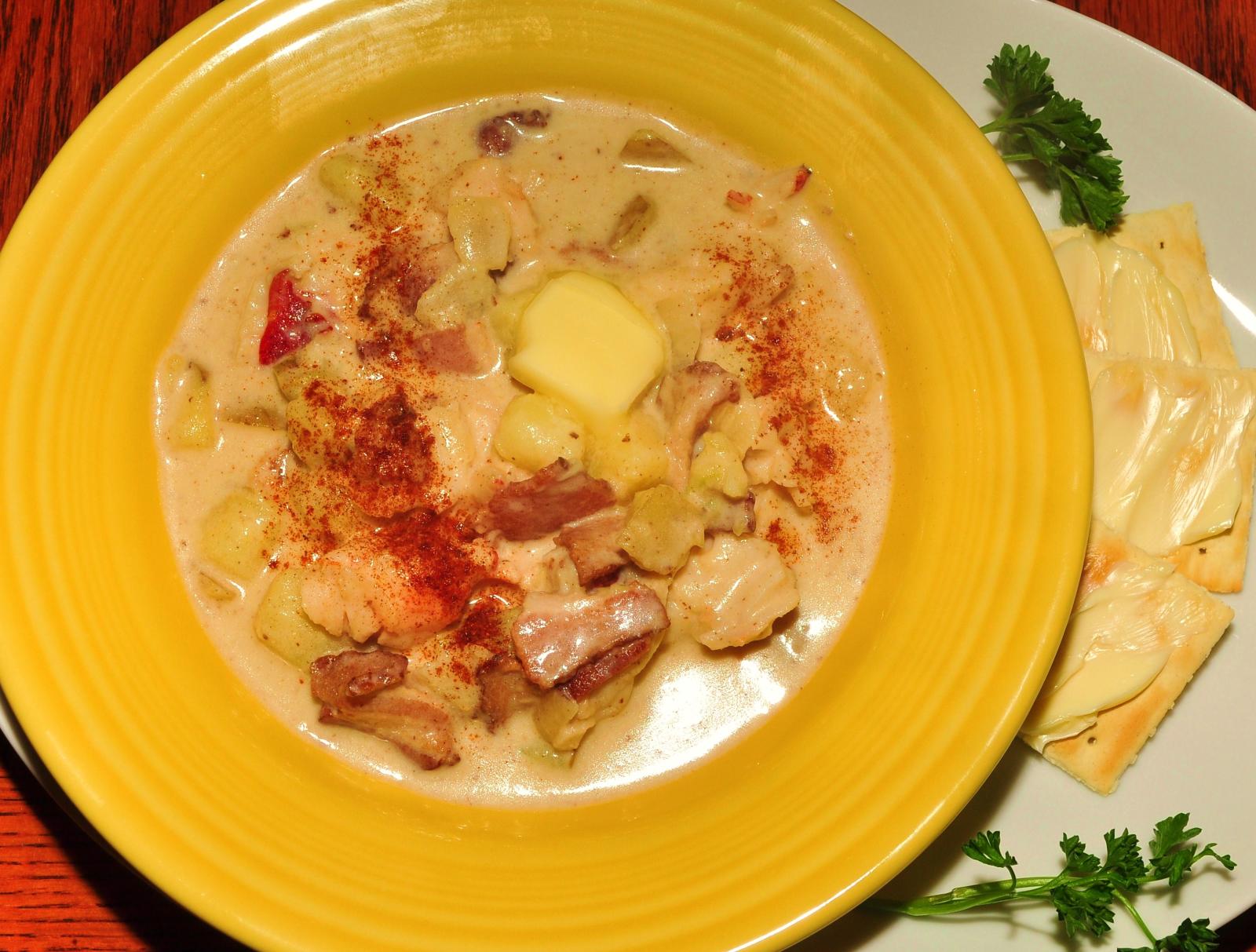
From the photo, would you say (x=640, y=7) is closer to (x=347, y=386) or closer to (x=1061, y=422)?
(x=347, y=386)

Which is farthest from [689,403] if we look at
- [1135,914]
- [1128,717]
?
[1135,914]

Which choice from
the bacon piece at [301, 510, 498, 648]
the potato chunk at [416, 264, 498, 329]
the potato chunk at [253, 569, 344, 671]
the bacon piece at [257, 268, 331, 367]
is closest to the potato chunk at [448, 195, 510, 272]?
the potato chunk at [416, 264, 498, 329]

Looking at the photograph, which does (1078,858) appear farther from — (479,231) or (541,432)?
(479,231)

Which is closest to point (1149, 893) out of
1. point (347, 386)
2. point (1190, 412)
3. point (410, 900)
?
point (1190, 412)

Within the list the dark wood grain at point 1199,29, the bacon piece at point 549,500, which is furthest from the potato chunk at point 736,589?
the dark wood grain at point 1199,29

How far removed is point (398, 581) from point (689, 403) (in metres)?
0.90

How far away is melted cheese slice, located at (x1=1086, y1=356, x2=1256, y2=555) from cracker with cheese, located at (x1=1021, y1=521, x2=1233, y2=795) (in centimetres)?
12

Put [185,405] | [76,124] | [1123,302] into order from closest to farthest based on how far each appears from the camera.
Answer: [185,405], [1123,302], [76,124]

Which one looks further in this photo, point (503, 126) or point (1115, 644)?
point (503, 126)

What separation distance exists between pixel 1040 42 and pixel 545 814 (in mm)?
2568

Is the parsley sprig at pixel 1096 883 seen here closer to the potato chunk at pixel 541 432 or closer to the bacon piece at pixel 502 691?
the bacon piece at pixel 502 691

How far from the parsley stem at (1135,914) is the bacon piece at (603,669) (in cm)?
139

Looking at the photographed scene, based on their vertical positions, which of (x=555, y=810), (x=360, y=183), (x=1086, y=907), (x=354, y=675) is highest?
(x=360, y=183)

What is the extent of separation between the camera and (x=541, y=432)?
294 centimetres
